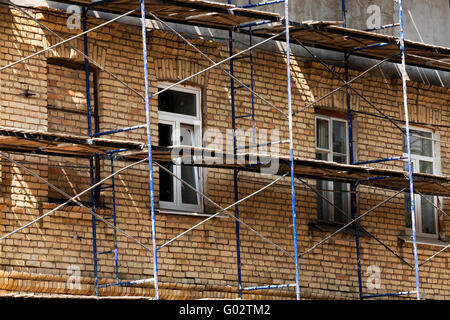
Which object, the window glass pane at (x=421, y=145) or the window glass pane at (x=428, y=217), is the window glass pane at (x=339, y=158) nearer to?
the window glass pane at (x=421, y=145)

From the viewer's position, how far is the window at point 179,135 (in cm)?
1792

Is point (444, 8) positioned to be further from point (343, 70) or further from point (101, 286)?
point (101, 286)

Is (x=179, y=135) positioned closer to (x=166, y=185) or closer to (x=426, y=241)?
(x=166, y=185)

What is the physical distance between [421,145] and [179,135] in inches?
190

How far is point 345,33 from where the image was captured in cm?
1905

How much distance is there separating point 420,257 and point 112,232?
18.6 ft

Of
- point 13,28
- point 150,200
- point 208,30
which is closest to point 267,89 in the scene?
point 208,30

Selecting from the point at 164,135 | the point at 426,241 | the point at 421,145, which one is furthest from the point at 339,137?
the point at 164,135

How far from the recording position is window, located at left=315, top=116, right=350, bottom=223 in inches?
772

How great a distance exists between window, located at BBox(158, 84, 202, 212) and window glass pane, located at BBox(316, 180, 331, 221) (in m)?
2.18

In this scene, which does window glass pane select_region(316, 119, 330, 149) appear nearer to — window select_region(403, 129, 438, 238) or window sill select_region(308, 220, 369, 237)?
window sill select_region(308, 220, 369, 237)

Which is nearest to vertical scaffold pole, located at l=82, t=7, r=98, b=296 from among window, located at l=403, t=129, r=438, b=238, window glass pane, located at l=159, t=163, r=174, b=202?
window glass pane, located at l=159, t=163, r=174, b=202

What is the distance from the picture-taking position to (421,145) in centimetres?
2119

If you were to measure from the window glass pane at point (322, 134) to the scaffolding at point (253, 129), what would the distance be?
0.37 metres
